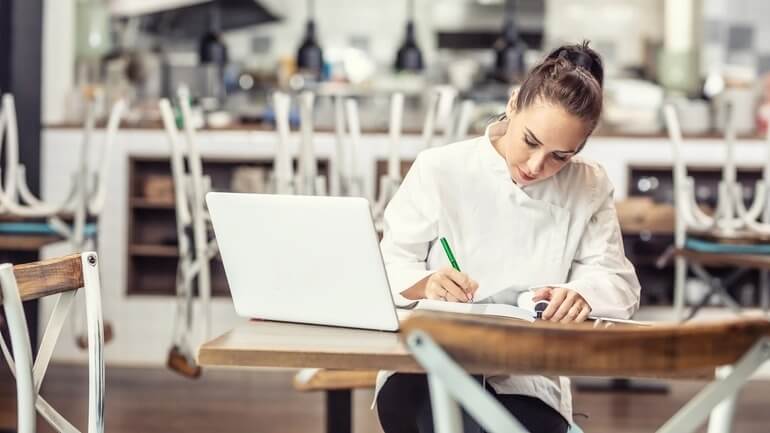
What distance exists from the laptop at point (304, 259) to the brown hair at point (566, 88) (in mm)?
504

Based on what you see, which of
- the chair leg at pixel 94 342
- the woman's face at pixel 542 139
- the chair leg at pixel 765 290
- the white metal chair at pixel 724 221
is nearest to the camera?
the chair leg at pixel 94 342

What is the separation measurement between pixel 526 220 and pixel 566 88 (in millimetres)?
263

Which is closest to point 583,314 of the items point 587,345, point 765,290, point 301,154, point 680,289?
A: point 587,345

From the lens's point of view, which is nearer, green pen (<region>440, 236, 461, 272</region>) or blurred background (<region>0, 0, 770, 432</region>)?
green pen (<region>440, 236, 461, 272</region>)

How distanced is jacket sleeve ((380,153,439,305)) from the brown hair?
0.23 m

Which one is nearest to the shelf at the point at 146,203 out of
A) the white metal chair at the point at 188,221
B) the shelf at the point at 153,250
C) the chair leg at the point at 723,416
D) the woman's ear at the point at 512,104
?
the shelf at the point at 153,250

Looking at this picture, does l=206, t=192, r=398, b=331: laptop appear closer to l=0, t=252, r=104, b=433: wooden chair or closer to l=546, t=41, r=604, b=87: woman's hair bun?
l=0, t=252, r=104, b=433: wooden chair

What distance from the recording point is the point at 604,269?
6.36 feet

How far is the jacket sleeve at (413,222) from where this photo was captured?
196 cm

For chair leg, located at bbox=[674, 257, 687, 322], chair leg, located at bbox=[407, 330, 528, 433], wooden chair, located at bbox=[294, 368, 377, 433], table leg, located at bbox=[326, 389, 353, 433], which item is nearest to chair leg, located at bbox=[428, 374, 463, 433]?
chair leg, located at bbox=[407, 330, 528, 433]

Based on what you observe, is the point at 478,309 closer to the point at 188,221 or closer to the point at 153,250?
the point at 188,221

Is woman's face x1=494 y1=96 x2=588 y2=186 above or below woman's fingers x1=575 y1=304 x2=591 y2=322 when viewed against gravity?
above

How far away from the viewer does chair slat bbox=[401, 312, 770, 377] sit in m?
1.06

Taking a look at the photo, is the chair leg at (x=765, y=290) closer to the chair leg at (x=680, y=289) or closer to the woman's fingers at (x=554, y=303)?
the chair leg at (x=680, y=289)
